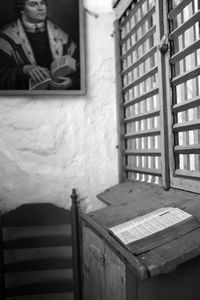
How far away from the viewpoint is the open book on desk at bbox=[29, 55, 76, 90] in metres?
2.12

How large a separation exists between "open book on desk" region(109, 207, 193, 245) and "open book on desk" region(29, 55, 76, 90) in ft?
4.22

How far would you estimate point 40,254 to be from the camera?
2.09 meters

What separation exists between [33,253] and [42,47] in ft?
4.96

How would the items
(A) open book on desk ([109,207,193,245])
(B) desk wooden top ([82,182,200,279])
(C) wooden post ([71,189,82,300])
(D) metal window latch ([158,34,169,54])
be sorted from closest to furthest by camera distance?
1. (B) desk wooden top ([82,182,200,279])
2. (A) open book on desk ([109,207,193,245])
3. (D) metal window latch ([158,34,169,54])
4. (C) wooden post ([71,189,82,300])

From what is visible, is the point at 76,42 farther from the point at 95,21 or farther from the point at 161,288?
the point at 161,288

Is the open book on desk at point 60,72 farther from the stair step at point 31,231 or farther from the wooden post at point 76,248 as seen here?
the stair step at point 31,231

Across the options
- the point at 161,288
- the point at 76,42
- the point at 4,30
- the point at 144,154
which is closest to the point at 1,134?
the point at 4,30

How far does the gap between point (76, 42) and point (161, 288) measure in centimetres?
175

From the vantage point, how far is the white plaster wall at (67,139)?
2100mm

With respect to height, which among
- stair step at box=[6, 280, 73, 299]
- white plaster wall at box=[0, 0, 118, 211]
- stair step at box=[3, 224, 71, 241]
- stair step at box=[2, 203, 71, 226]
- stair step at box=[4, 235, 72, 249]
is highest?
white plaster wall at box=[0, 0, 118, 211]

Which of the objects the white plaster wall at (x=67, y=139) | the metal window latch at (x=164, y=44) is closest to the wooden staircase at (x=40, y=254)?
the white plaster wall at (x=67, y=139)

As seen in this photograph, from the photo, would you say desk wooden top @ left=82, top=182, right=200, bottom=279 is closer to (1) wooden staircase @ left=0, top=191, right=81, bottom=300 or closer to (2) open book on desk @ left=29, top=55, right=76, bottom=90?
(1) wooden staircase @ left=0, top=191, right=81, bottom=300

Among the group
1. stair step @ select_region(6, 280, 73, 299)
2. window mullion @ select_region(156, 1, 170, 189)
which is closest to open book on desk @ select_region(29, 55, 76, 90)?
window mullion @ select_region(156, 1, 170, 189)

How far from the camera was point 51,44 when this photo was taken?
213 cm
